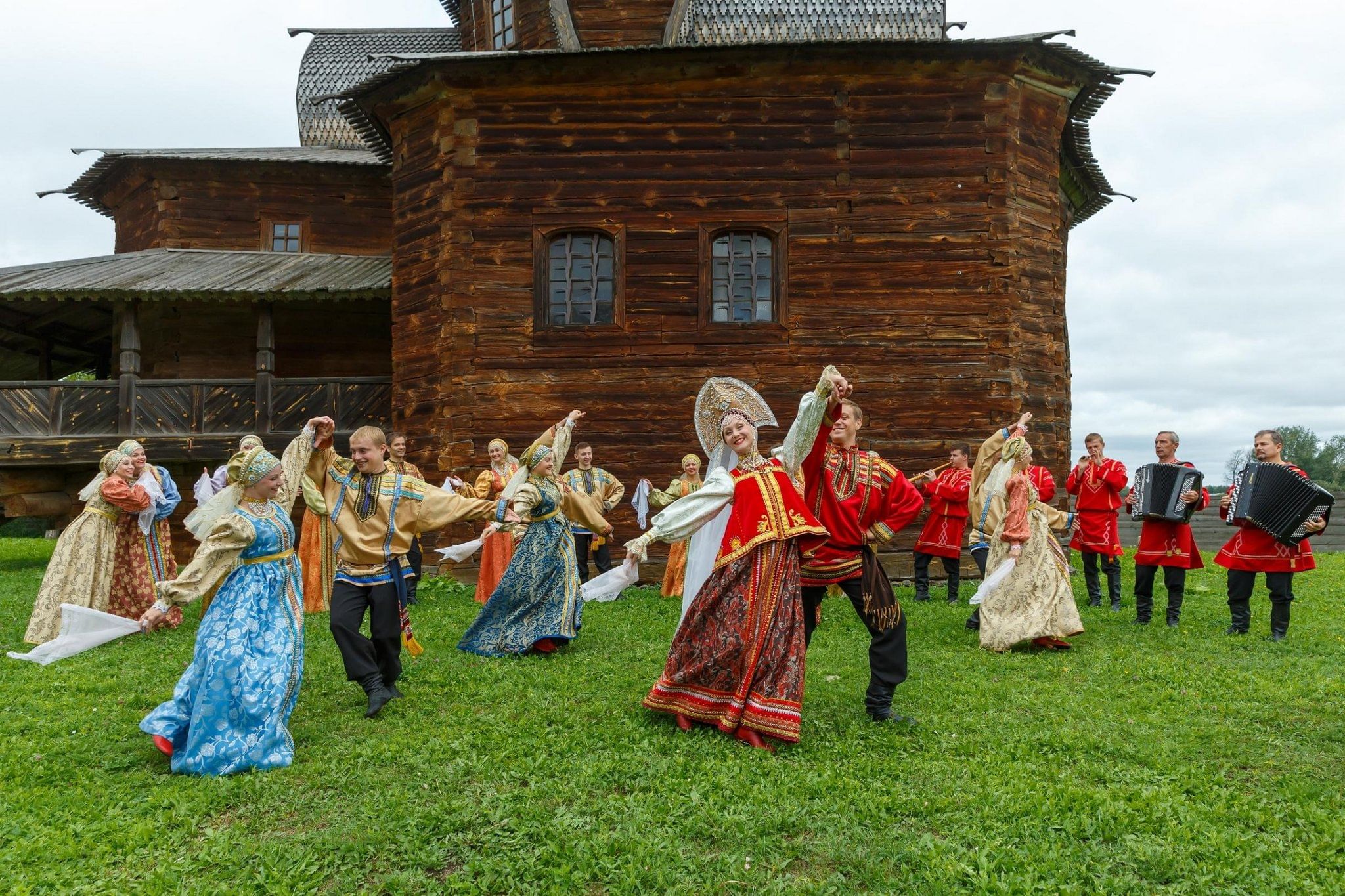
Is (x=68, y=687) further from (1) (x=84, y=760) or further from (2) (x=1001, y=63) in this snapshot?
(2) (x=1001, y=63)

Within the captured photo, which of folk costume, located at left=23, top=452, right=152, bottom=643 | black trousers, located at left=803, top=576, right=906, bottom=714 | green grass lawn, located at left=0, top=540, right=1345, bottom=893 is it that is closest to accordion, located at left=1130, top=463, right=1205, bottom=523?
green grass lawn, located at left=0, top=540, right=1345, bottom=893

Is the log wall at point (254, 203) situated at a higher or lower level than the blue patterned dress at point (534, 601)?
higher

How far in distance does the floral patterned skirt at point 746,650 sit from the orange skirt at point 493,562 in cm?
523

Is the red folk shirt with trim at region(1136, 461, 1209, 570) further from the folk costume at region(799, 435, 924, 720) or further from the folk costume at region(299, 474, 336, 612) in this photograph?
the folk costume at region(299, 474, 336, 612)

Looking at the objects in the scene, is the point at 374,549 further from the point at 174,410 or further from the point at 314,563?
the point at 174,410

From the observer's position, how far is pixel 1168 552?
29.8 ft

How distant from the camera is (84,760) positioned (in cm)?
524

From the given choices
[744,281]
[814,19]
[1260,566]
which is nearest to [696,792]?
[1260,566]

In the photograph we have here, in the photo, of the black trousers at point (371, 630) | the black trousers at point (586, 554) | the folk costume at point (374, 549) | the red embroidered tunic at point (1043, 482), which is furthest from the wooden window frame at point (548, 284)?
the black trousers at point (371, 630)

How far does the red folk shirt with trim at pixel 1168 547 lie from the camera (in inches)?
356

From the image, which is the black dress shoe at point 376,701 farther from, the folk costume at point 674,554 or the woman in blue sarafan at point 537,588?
the folk costume at point 674,554

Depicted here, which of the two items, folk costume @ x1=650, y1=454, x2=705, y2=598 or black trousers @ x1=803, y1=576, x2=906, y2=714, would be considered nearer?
black trousers @ x1=803, y1=576, x2=906, y2=714

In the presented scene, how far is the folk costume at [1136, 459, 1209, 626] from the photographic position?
9070 millimetres

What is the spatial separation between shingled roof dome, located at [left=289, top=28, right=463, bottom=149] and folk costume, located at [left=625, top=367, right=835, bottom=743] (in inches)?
697
